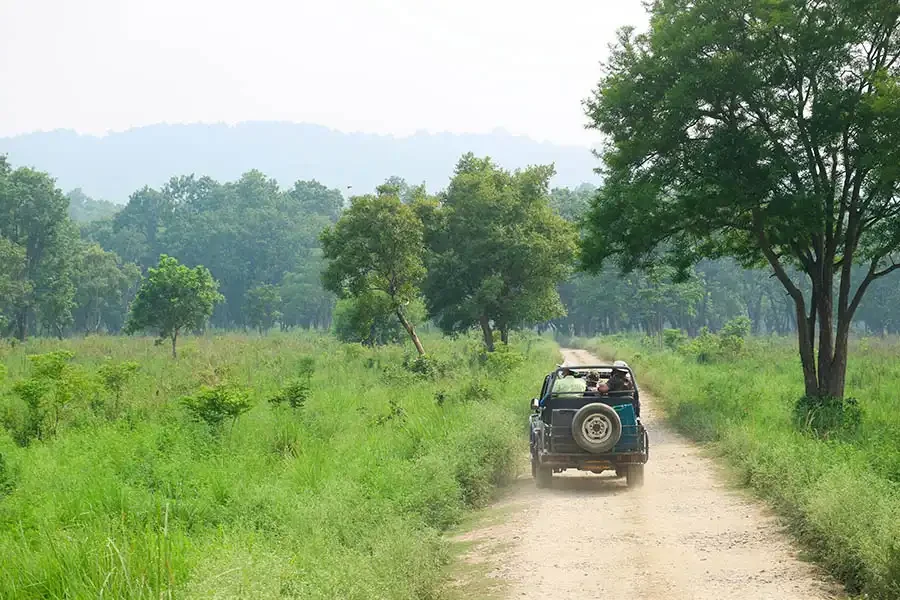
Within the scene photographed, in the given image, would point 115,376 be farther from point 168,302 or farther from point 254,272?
point 254,272

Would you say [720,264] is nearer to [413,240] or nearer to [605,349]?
[605,349]

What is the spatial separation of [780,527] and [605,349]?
169 feet

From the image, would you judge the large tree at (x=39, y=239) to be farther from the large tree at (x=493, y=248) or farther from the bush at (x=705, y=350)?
the bush at (x=705, y=350)

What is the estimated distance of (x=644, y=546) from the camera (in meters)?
10.2

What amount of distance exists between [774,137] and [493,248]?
18399 mm

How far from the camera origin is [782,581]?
877cm

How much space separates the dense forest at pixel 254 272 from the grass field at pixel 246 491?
1638cm

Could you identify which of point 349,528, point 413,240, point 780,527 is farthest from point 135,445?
point 413,240

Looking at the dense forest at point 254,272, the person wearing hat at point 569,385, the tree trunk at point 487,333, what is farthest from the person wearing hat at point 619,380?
the tree trunk at point 487,333

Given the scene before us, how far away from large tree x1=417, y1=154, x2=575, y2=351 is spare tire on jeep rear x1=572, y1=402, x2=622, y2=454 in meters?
24.0

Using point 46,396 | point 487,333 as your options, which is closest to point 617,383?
point 46,396

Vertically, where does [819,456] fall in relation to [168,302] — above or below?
below

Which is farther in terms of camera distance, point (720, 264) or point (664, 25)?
point (720, 264)

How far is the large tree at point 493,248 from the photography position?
127 ft
